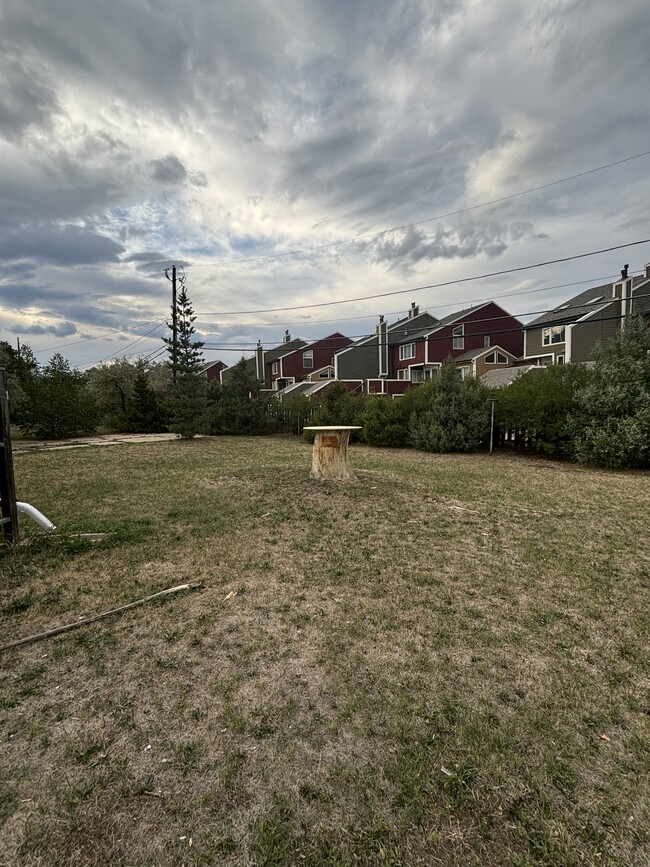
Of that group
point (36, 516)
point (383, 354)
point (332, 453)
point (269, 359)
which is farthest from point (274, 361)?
point (36, 516)

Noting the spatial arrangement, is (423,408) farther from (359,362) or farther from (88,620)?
(359,362)

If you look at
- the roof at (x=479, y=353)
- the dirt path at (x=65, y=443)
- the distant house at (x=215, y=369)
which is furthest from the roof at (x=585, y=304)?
the distant house at (x=215, y=369)

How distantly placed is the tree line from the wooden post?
9487 millimetres

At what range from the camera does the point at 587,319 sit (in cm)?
1808

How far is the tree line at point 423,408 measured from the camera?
8375 mm

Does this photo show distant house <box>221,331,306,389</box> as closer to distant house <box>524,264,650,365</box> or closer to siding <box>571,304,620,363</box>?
distant house <box>524,264,650,365</box>

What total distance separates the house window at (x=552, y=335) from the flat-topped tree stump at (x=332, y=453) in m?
20.6

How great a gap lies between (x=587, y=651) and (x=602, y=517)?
323 cm

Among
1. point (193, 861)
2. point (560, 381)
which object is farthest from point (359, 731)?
point (560, 381)

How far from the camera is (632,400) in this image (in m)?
8.16

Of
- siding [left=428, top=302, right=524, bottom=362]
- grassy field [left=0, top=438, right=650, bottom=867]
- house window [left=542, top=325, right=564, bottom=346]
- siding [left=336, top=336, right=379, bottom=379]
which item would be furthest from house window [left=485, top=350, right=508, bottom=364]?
Result: grassy field [left=0, top=438, right=650, bottom=867]

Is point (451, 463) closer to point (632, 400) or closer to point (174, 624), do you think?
point (632, 400)

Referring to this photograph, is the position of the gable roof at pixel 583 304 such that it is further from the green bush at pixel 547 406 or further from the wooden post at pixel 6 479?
the wooden post at pixel 6 479

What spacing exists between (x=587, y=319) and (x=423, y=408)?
11869 millimetres
